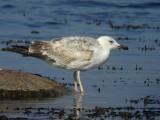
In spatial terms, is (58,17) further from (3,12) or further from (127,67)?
(127,67)

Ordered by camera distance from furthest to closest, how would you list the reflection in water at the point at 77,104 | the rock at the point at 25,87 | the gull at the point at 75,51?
the gull at the point at 75,51 → the rock at the point at 25,87 → the reflection in water at the point at 77,104

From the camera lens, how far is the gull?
36.7ft

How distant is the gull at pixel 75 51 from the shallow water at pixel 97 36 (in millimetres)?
566

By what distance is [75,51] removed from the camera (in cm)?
1131

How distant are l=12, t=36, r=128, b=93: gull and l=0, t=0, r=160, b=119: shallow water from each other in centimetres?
57

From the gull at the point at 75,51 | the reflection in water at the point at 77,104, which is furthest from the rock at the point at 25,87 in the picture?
the gull at the point at 75,51

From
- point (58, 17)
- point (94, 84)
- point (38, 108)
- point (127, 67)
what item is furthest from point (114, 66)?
point (58, 17)

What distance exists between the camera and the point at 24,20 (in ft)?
77.0

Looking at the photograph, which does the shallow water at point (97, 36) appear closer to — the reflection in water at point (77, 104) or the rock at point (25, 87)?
the reflection in water at point (77, 104)

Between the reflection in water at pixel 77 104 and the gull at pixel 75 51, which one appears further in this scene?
the gull at pixel 75 51

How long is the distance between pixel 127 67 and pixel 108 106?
4.36 meters

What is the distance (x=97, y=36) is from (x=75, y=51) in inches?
310

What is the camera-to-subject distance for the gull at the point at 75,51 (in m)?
11.2

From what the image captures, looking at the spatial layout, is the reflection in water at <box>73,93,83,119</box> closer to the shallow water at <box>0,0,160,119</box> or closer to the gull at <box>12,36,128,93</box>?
the shallow water at <box>0,0,160,119</box>
